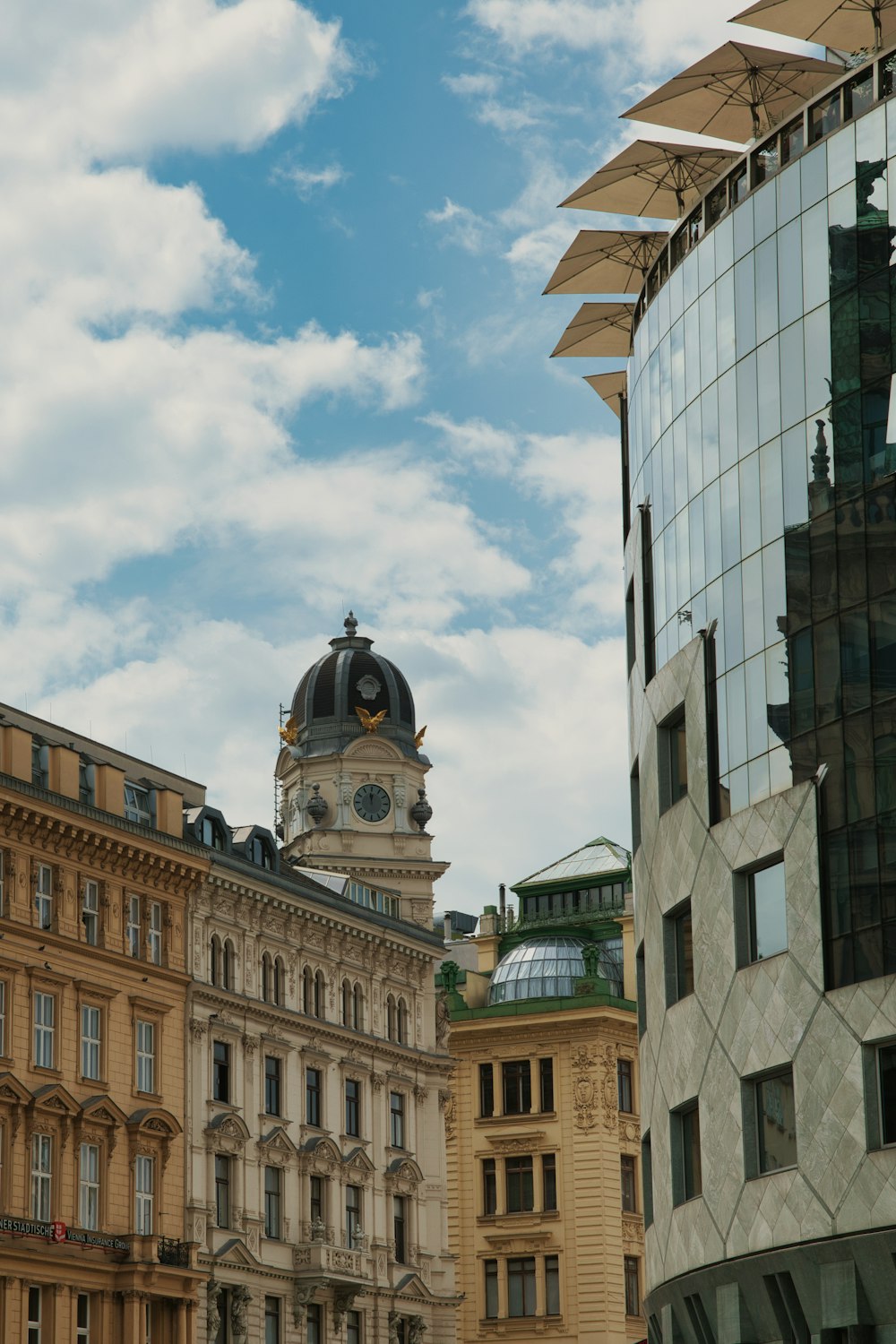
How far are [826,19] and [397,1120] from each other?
47.7 m

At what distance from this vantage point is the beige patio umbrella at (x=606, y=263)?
205 feet

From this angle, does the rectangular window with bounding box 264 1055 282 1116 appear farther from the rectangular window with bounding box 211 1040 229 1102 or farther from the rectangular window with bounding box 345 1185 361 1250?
the rectangular window with bounding box 345 1185 361 1250

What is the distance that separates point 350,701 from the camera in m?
121

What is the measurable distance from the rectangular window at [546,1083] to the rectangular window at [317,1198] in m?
22.3

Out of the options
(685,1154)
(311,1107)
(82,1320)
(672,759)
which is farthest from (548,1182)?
(672,759)

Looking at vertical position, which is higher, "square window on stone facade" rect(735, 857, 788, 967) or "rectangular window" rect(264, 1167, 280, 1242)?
"square window on stone facade" rect(735, 857, 788, 967)

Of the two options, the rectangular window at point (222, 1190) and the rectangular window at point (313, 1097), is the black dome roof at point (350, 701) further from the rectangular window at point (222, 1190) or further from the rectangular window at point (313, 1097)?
the rectangular window at point (222, 1190)

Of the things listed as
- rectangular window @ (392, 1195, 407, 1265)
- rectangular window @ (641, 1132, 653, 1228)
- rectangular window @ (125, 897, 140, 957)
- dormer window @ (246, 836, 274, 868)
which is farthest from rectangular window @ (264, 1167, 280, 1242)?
rectangular window @ (641, 1132, 653, 1228)

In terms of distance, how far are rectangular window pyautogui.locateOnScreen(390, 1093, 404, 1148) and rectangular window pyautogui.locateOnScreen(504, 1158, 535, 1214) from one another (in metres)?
15.5

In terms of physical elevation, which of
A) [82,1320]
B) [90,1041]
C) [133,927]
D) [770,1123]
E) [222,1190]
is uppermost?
[133,927]

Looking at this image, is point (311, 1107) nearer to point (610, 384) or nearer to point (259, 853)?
point (259, 853)

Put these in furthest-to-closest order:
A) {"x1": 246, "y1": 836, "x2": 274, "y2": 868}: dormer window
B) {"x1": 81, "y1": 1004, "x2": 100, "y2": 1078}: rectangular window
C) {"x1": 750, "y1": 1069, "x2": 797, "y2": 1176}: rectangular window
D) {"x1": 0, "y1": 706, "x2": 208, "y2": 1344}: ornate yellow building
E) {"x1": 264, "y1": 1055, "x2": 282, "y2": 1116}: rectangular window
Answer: {"x1": 246, "y1": 836, "x2": 274, "y2": 868}: dormer window
{"x1": 264, "y1": 1055, "x2": 282, "y2": 1116}: rectangular window
{"x1": 81, "y1": 1004, "x2": 100, "y2": 1078}: rectangular window
{"x1": 0, "y1": 706, "x2": 208, "y2": 1344}: ornate yellow building
{"x1": 750, "y1": 1069, "x2": 797, "y2": 1176}: rectangular window

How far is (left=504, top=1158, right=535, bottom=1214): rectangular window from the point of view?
99875 mm

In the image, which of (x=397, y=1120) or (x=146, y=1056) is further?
(x=397, y=1120)
